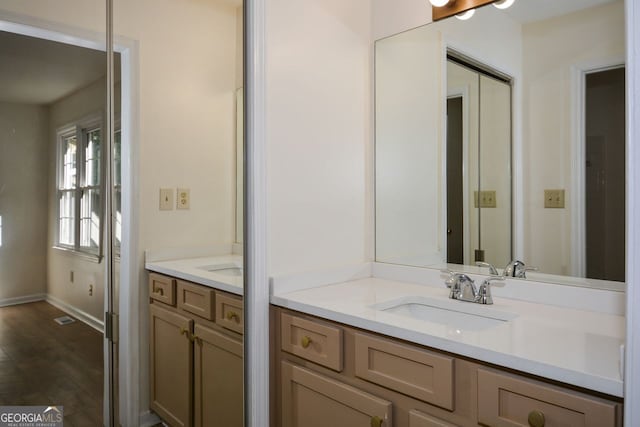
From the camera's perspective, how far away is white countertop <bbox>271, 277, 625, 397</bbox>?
A: 929mm

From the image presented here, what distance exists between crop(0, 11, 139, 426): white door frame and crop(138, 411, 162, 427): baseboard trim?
0.05 feet

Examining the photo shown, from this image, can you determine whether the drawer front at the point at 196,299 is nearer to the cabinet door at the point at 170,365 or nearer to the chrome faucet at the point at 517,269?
the cabinet door at the point at 170,365

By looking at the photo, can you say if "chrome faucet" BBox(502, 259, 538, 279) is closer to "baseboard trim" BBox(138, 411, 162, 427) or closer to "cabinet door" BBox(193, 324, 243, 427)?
"cabinet door" BBox(193, 324, 243, 427)

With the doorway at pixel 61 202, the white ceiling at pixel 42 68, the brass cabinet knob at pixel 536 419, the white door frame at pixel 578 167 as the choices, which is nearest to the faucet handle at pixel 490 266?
the white door frame at pixel 578 167

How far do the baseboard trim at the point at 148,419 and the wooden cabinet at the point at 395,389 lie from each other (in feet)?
1.35

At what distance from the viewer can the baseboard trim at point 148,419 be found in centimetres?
152

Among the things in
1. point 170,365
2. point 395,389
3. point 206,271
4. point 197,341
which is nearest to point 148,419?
point 170,365

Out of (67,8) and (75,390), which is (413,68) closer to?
(67,8)

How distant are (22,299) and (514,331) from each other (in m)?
1.46

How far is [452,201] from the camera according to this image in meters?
1.81

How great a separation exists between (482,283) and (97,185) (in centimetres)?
135

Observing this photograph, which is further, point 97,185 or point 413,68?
point 413,68

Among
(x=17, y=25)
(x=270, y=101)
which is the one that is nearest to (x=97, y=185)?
(x=17, y=25)

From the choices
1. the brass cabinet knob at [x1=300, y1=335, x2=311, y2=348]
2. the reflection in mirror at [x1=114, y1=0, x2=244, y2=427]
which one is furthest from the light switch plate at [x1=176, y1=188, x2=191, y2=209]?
the brass cabinet knob at [x1=300, y1=335, x2=311, y2=348]
